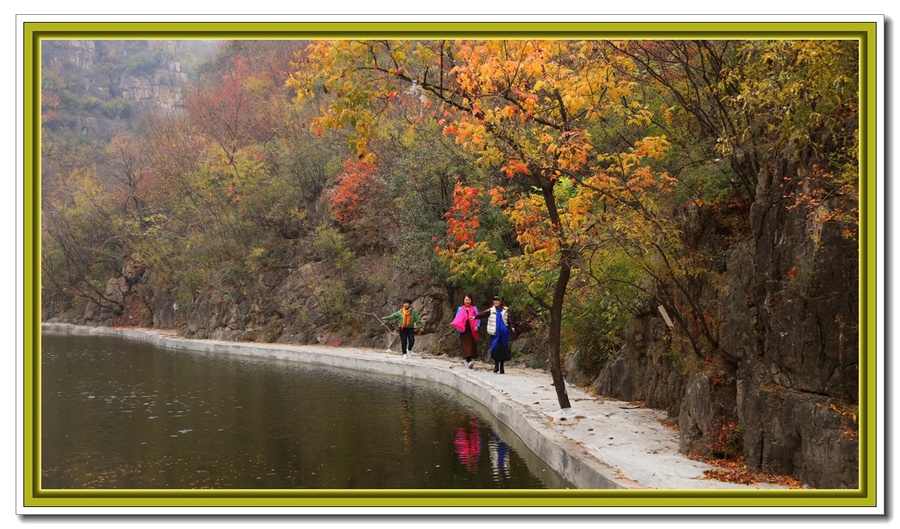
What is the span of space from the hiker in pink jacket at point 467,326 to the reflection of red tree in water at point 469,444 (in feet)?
23.1

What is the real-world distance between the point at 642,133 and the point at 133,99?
70.0 m

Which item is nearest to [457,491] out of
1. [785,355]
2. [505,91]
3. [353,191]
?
[785,355]

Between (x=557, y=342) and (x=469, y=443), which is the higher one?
(x=557, y=342)

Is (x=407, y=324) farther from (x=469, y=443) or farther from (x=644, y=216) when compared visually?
(x=644, y=216)

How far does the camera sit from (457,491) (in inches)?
310

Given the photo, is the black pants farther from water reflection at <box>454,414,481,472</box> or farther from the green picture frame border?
the green picture frame border

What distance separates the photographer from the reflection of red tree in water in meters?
12.6

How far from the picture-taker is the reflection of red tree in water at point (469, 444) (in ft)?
41.4

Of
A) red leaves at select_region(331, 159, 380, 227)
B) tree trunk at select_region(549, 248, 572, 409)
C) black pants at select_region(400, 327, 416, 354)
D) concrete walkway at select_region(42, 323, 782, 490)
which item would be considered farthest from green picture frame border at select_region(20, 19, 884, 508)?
red leaves at select_region(331, 159, 380, 227)

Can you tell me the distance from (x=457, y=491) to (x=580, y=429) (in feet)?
17.4

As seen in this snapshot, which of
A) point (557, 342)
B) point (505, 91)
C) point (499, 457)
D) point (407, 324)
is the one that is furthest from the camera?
point (407, 324)

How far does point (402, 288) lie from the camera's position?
31.7 m

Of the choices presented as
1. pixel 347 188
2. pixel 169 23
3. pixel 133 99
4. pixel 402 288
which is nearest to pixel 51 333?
pixel 347 188

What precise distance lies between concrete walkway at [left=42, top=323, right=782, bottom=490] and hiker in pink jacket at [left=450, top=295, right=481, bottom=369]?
46 centimetres
